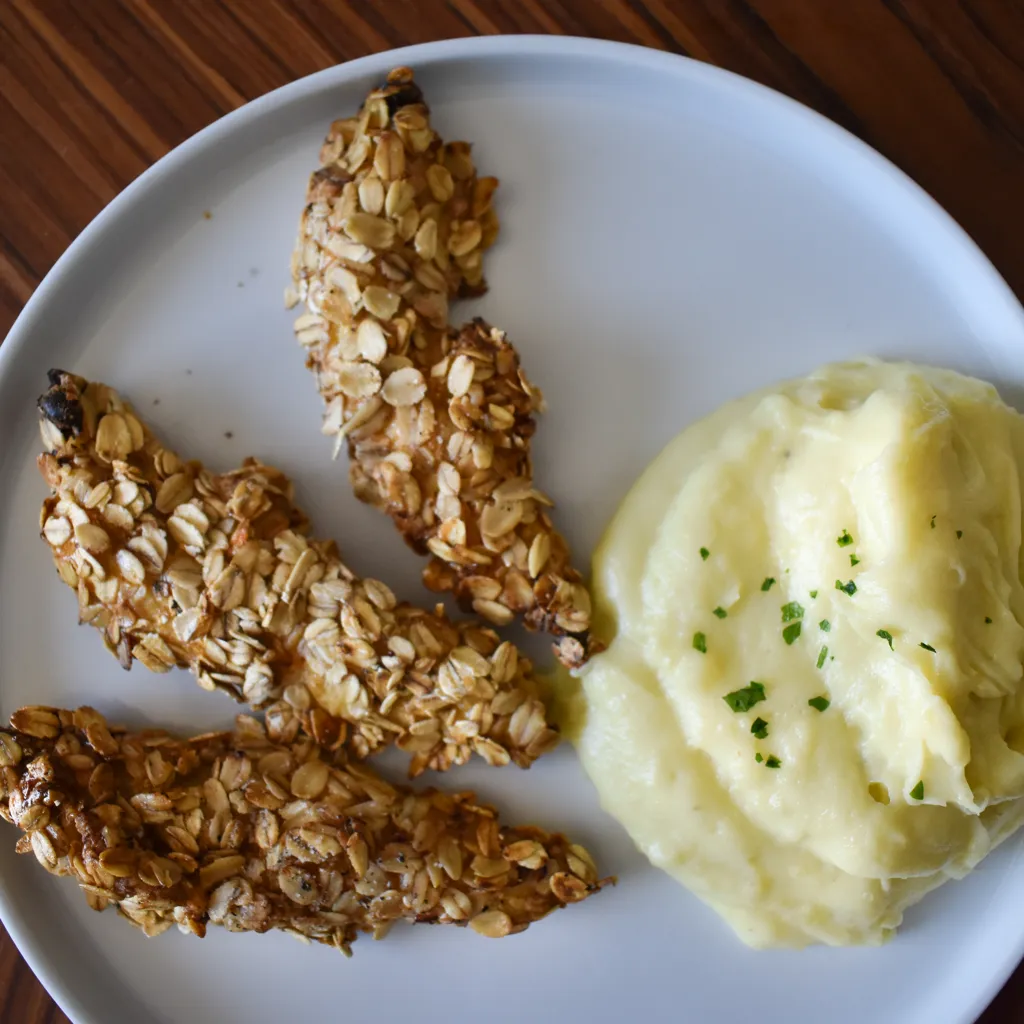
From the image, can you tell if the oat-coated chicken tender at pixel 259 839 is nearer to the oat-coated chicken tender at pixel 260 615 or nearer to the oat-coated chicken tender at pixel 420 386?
the oat-coated chicken tender at pixel 260 615

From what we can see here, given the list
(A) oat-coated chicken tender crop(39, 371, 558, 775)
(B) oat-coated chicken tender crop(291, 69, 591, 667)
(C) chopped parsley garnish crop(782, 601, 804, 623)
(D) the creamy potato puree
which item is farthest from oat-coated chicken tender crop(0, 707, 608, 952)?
(C) chopped parsley garnish crop(782, 601, 804, 623)

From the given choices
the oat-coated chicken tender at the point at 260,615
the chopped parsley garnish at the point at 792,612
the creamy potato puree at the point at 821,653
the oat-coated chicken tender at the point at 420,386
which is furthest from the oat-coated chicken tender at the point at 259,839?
the chopped parsley garnish at the point at 792,612

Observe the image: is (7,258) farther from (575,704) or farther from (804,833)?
(804,833)

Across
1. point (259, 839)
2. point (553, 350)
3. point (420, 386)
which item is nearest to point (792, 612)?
point (553, 350)

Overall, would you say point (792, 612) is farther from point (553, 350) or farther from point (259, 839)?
point (259, 839)

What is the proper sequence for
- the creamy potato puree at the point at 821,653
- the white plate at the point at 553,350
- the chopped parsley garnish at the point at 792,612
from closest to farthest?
1. the creamy potato puree at the point at 821,653
2. the chopped parsley garnish at the point at 792,612
3. the white plate at the point at 553,350

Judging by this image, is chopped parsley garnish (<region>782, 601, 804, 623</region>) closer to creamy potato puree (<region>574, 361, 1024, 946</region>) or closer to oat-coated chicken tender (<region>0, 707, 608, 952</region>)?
creamy potato puree (<region>574, 361, 1024, 946</region>)

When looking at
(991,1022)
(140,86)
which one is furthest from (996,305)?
(140,86)

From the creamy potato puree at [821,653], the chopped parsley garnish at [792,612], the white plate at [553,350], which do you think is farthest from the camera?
the white plate at [553,350]
